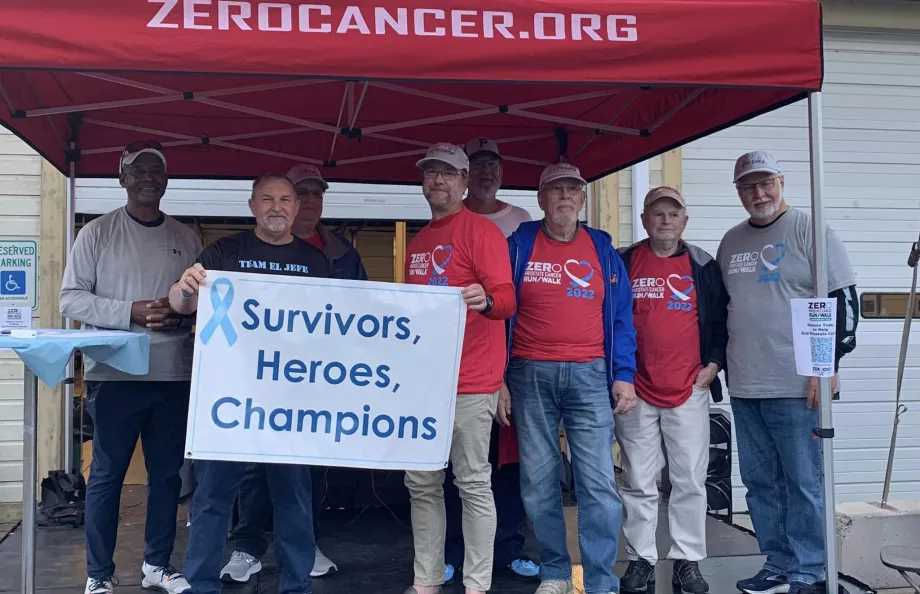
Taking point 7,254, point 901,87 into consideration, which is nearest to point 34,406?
point 7,254

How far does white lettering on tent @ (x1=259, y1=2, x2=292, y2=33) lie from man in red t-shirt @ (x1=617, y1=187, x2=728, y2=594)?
1908 millimetres

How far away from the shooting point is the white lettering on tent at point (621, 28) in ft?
9.57

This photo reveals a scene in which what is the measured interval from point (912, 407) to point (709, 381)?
3.95 metres

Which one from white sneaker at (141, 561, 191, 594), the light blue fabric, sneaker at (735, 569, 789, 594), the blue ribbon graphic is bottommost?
sneaker at (735, 569, 789, 594)

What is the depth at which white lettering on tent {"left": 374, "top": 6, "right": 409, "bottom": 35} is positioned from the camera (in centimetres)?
278

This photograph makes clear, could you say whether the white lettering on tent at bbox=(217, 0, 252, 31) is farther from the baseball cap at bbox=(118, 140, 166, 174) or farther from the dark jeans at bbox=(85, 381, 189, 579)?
the dark jeans at bbox=(85, 381, 189, 579)

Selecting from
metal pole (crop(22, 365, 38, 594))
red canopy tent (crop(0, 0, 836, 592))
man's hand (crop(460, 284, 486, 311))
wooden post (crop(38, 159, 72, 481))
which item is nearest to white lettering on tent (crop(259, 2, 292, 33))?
red canopy tent (crop(0, 0, 836, 592))

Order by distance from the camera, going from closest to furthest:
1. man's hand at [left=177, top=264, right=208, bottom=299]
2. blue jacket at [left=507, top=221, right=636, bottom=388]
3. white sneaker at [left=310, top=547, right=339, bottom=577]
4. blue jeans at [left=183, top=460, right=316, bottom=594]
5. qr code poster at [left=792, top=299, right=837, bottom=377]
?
man's hand at [left=177, top=264, right=208, bottom=299] < blue jeans at [left=183, top=460, right=316, bottom=594] < qr code poster at [left=792, top=299, right=837, bottom=377] < blue jacket at [left=507, top=221, right=636, bottom=388] < white sneaker at [left=310, top=547, right=339, bottom=577]

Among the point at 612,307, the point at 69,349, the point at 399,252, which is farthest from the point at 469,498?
the point at 399,252

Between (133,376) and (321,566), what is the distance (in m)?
1.36

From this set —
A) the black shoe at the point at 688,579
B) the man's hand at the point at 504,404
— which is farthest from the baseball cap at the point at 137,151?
the black shoe at the point at 688,579

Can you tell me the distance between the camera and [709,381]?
12.2ft

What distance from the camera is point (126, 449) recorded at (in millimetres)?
3488

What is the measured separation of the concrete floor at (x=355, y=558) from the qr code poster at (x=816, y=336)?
4.20 feet
